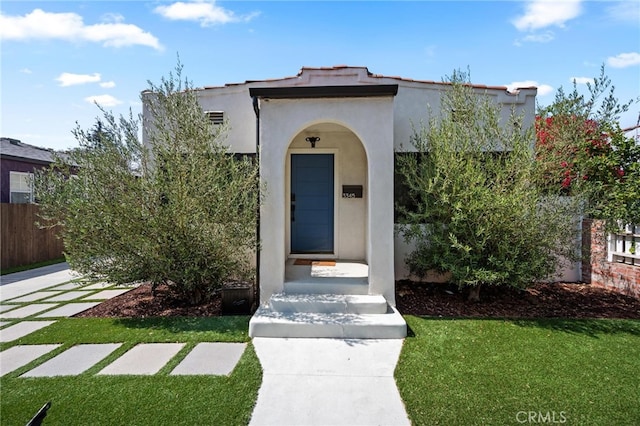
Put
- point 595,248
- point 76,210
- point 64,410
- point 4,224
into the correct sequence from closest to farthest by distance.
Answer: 1. point 64,410
2. point 76,210
3. point 595,248
4. point 4,224

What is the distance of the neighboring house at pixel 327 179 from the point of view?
5.40m

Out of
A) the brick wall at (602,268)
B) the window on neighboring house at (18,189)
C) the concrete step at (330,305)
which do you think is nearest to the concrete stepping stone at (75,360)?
the concrete step at (330,305)

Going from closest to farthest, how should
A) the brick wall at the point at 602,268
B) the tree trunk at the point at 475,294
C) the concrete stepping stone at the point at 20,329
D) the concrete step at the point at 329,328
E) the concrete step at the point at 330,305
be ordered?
the concrete step at the point at 329,328 → the concrete stepping stone at the point at 20,329 → the concrete step at the point at 330,305 → the tree trunk at the point at 475,294 → the brick wall at the point at 602,268

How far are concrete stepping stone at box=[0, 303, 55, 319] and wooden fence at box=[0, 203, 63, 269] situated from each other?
6.11 m

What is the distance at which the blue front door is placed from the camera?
25.0 feet

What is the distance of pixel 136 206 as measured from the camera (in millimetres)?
5508

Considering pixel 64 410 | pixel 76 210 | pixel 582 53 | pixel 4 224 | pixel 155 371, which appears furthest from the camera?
pixel 4 224

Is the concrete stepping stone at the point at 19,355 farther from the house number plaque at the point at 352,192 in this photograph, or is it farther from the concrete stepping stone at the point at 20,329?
the house number plaque at the point at 352,192

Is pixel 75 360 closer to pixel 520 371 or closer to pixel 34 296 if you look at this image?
pixel 34 296

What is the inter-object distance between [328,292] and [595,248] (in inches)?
266

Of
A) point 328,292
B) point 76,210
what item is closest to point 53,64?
point 76,210

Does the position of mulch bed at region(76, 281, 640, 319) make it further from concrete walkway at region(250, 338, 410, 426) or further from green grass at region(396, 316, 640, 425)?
concrete walkway at region(250, 338, 410, 426)

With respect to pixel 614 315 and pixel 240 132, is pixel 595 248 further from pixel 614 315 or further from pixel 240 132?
pixel 240 132

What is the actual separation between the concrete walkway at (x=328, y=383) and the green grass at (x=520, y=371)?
0.24 meters
